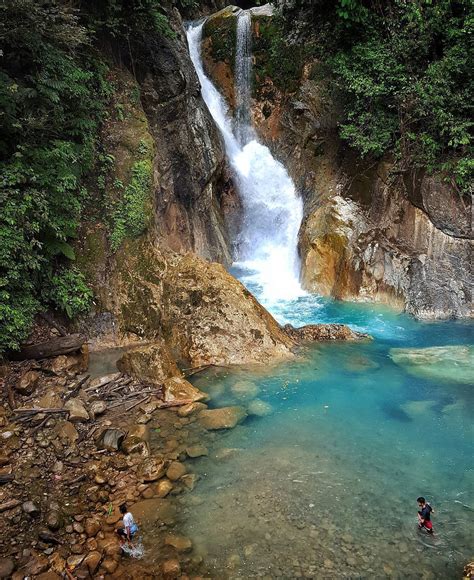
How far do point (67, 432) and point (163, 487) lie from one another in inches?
81.9

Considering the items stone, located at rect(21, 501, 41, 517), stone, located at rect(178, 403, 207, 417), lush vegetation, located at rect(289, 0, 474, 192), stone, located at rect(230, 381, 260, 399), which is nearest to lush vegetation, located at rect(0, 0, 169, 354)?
stone, located at rect(21, 501, 41, 517)

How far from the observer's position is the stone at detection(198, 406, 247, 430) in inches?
319

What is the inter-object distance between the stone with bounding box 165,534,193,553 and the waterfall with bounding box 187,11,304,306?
11.5m

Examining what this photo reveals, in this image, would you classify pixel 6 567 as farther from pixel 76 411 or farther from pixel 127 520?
pixel 76 411

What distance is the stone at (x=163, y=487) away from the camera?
6449 millimetres

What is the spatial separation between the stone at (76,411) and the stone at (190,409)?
1760mm

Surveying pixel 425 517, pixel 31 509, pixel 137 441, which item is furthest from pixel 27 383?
pixel 425 517

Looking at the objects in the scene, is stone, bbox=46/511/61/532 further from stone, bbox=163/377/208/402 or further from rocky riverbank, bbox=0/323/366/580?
stone, bbox=163/377/208/402

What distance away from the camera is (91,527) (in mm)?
5730

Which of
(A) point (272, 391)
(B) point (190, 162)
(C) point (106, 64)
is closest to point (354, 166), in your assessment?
(B) point (190, 162)

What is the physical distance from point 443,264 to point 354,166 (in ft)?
16.9

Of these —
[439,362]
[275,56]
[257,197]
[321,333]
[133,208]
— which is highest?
[275,56]

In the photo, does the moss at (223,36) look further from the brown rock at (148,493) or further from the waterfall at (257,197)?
the brown rock at (148,493)

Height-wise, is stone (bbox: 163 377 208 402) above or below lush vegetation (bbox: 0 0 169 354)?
below
